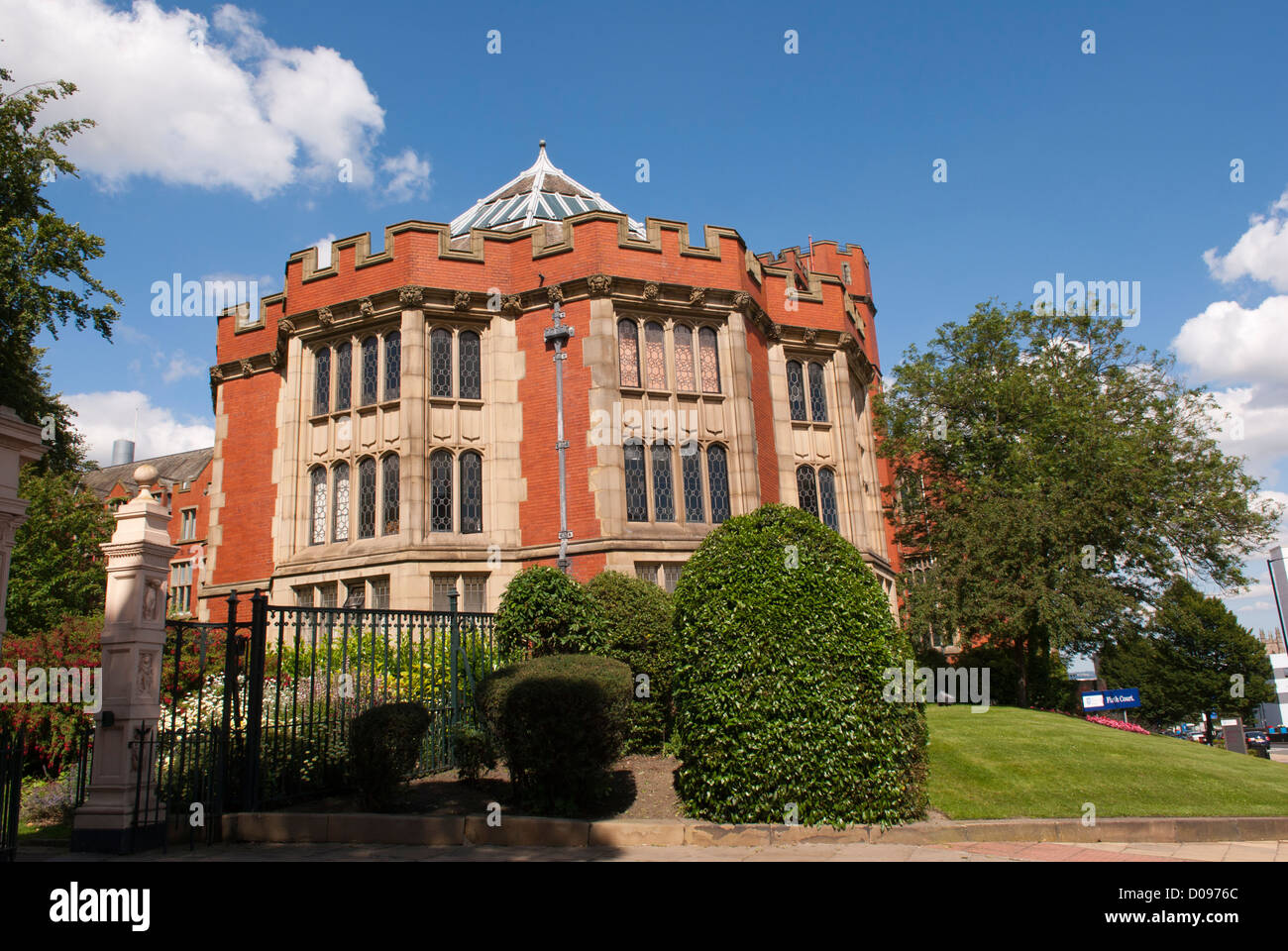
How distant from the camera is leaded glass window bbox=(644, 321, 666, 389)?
1947 centimetres

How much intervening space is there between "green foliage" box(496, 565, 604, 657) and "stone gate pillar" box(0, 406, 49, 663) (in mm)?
5521

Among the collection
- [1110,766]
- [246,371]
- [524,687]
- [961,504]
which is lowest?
[1110,766]

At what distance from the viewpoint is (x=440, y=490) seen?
1884cm

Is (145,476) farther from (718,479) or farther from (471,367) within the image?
(718,479)

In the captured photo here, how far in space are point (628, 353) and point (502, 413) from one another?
3.20m

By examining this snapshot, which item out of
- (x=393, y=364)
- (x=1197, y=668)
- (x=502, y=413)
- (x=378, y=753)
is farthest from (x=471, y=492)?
(x=1197, y=668)

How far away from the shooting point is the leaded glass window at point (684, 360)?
64.4 feet

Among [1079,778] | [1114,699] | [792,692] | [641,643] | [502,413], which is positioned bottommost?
[1114,699]

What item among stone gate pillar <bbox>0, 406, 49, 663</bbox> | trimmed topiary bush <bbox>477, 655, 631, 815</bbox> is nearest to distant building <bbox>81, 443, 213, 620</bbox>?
stone gate pillar <bbox>0, 406, 49, 663</bbox>

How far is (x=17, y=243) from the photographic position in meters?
16.3

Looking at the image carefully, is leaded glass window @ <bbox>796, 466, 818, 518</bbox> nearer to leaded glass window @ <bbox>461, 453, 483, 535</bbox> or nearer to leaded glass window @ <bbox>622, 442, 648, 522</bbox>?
leaded glass window @ <bbox>622, 442, 648, 522</bbox>
